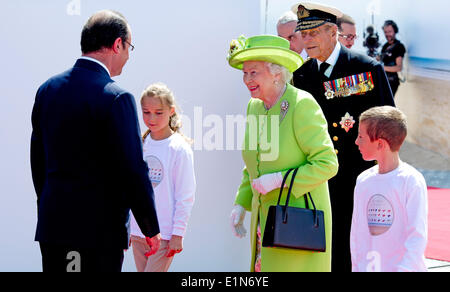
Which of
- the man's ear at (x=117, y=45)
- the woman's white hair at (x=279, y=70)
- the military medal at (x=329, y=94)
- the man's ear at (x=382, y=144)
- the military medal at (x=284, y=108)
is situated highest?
the man's ear at (x=117, y=45)

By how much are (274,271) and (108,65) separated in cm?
119

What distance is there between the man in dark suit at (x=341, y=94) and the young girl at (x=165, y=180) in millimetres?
832

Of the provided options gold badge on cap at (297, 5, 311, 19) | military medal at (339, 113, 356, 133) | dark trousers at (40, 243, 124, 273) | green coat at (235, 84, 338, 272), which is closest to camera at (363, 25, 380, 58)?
gold badge on cap at (297, 5, 311, 19)

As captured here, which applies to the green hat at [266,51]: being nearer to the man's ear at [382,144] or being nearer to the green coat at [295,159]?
the green coat at [295,159]

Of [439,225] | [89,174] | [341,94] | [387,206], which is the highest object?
[341,94]

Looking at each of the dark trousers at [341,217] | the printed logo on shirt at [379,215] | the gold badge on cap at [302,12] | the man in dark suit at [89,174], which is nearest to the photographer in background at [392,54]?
the gold badge on cap at [302,12]

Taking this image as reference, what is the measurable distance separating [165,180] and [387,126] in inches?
49.3

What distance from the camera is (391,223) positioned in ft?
9.92

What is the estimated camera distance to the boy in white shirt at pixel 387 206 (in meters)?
2.91

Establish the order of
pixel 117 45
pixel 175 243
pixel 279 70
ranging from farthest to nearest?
pixel 175 243, pixel 279 70, pixel 117 45

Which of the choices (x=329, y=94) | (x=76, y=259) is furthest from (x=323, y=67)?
(x=76, y=259)

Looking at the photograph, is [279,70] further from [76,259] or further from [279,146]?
[76,259]
